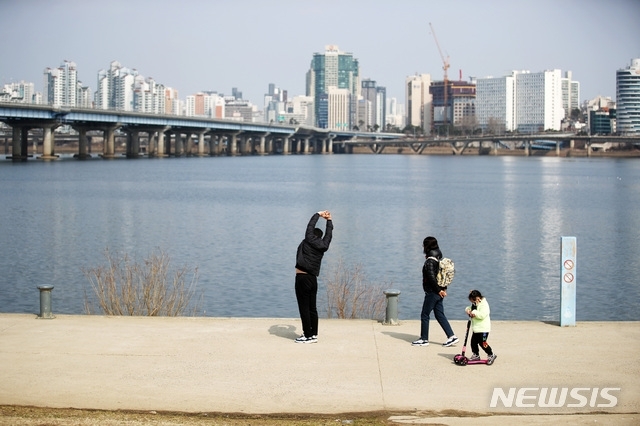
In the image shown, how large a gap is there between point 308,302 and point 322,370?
6.29 ft

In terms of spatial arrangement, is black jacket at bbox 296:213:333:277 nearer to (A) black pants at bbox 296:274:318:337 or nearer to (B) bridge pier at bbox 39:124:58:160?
(A) black pants at bbox 296:274:318:337

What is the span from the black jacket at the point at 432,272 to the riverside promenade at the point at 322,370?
0.91 m

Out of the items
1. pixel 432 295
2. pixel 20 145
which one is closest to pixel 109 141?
pixel 20 145

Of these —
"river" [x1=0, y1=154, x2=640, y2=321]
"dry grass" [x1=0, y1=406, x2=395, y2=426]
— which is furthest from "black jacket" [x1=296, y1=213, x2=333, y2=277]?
"river" [x1=0, y1=154, x2=640, y2=321]

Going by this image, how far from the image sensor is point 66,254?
38.0m

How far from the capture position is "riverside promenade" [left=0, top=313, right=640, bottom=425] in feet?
37.3

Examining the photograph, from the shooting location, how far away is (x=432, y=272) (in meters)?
14.4

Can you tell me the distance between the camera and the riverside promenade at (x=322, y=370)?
11367 mm

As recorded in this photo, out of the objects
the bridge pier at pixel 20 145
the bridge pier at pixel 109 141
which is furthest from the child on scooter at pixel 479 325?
the bridge pier at pixel 109 141

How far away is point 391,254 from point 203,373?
88.7 feet

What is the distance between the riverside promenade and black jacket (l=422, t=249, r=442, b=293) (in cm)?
91

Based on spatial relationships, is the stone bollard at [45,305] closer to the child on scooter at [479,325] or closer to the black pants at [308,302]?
the black pants at [308,302]

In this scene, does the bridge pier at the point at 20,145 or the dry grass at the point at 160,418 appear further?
the bridge pier at the point at 20,145

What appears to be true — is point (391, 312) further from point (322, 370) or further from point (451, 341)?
point (322, 370)
